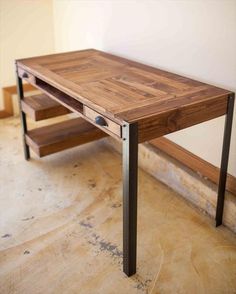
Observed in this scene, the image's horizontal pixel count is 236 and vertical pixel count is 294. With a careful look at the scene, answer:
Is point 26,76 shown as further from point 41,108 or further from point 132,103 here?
point 132,103

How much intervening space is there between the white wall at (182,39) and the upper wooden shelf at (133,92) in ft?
0.35

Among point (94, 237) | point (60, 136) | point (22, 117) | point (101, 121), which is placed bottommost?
point (94, 237)

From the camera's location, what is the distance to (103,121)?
5.09 feet

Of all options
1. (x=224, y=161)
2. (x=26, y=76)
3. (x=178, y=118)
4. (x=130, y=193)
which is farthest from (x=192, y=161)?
(x=26, y=76)

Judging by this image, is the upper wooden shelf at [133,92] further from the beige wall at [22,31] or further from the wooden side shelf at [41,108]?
the beige wall at [22,31]

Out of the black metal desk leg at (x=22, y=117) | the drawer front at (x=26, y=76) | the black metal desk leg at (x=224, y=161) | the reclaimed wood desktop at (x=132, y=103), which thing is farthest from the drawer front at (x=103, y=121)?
the black metal desk leg at (x=22, y=117)

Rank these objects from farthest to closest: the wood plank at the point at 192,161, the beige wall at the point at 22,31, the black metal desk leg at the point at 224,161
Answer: the beige wall at the point at 22,31 < the wood plank at the point at 192,161 < the black metal desk leg at the point at 224,161

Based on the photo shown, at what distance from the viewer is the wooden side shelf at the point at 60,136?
95.9 inches

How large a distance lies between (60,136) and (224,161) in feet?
3.87

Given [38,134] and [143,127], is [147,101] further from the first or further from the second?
[38,134]

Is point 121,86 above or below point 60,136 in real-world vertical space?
above

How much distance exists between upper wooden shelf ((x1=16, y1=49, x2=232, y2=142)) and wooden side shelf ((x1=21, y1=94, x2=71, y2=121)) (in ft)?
0.77

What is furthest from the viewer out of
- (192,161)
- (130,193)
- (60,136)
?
(60,136)

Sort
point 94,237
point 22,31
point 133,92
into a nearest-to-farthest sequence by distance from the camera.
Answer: point 133,92
point 94,237
point 22,31
